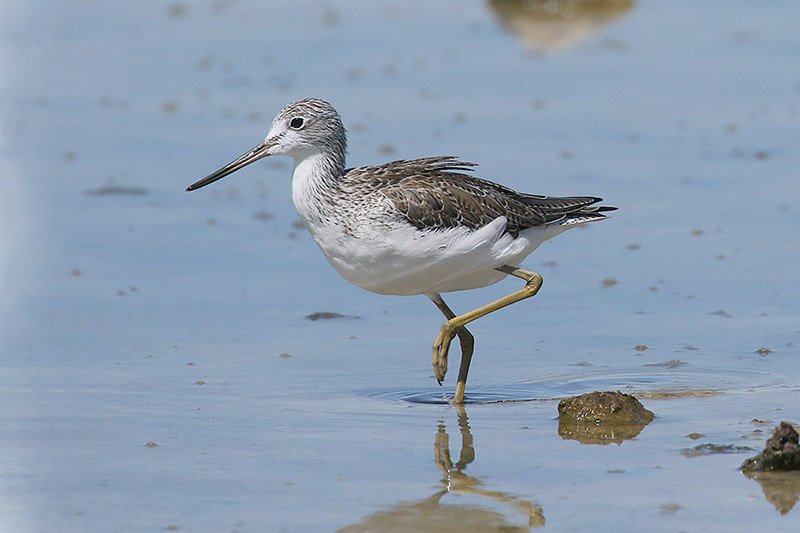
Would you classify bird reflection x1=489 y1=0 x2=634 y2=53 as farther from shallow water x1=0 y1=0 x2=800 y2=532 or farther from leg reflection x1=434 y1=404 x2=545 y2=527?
leg reflection x1=434 y1=404 x2=545 y2=527

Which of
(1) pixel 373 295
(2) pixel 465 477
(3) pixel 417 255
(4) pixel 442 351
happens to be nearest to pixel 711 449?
(2) pixel 465 477

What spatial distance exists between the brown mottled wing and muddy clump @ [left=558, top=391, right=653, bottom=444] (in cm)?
118

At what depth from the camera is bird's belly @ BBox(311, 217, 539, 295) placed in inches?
266

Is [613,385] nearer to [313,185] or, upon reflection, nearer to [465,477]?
[465,477]

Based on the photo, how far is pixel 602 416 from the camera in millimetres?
6375

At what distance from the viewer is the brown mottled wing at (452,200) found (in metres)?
6.90

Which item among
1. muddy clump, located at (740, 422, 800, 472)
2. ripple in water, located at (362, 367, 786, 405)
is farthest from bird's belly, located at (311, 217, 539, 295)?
muddy clump, located at (740, 422, 800, 472)

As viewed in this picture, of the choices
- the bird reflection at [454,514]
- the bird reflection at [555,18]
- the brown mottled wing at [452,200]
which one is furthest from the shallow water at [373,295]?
the brown mottled wing at [452,200]

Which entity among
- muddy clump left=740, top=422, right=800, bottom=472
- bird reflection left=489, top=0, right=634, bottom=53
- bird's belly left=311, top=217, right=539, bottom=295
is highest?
bird reflection left=489, top=0, right=634, bottom=53

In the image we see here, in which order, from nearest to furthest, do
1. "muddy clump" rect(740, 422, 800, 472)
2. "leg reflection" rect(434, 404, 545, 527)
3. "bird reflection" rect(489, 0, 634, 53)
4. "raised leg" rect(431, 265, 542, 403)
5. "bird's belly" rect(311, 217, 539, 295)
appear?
"leg reflection" rect(434, 404, 545, 527)
"muddy clump" rect(740, 422, 800, 472)
"bird's belly" rect(311, 217, 539, 295)
"raised leg" rect(431, 265, 542, 403)
"bird reflection" rect(489, 0, 634, 53)

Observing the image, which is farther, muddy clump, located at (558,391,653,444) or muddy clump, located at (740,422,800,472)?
muddy clump, located at (558,391,653,444)

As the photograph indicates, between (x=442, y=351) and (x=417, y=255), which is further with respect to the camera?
(x=442, y=351)

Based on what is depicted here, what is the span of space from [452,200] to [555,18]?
11.3 m

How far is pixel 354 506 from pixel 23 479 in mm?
1427
